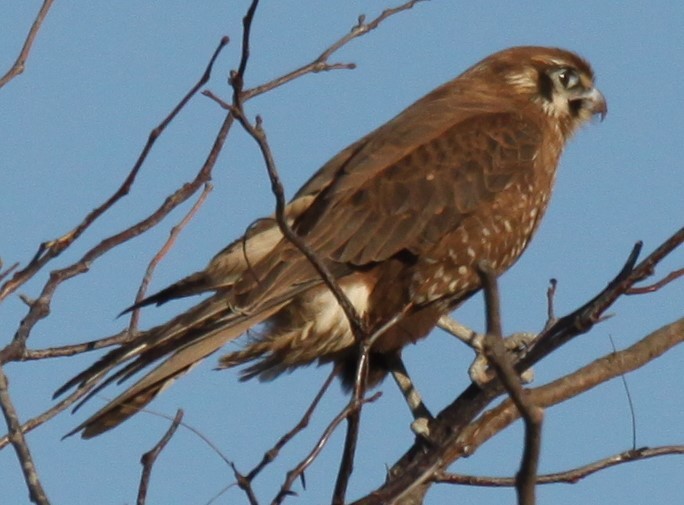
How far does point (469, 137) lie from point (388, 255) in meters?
0.74

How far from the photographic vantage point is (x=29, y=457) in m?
3.35

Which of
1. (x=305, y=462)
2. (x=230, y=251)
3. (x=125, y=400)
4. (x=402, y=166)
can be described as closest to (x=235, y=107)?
(x=305, y=462)

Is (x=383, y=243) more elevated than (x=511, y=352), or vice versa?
(x=383, y=243)

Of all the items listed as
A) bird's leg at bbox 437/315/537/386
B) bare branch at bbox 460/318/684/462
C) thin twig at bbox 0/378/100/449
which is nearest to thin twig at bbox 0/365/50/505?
thin twig at bbox 0/378/100/449

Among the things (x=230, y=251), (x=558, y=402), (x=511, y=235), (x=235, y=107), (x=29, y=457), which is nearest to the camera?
(x=235, y=107)

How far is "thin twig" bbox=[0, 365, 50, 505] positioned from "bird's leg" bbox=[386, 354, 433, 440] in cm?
203

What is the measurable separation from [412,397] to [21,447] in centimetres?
249

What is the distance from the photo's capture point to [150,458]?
3.64 meters

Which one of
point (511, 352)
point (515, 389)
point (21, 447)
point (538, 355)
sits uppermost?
point (511, 352)

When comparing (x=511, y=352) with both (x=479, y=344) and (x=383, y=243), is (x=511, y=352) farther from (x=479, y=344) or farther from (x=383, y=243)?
(x=383, y=243)

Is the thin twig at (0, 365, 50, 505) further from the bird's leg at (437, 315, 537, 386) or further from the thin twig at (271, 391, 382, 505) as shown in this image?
the bird's leg at (437, 315, 537, 386)

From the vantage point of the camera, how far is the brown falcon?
16.7 ft

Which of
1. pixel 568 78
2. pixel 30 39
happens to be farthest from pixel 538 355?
pixel 568 78

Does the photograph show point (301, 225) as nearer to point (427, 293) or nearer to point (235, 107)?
point (427, 293)
